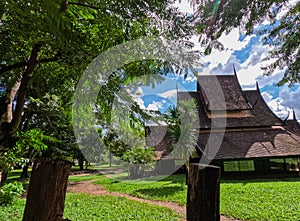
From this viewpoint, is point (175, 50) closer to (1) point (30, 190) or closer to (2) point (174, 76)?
(2) point (174, 76)

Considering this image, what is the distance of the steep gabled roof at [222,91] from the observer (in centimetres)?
1616

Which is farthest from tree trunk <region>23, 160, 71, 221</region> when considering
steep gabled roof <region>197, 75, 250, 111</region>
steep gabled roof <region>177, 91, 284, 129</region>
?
steep gabled roof <region>197, 75, 250, 111</region>

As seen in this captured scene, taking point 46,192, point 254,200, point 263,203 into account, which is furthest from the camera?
point 254,200

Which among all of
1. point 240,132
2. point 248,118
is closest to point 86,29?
point 240,132

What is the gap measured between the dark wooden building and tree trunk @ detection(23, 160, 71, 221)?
10.7 meters

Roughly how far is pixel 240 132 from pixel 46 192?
15.8 metres

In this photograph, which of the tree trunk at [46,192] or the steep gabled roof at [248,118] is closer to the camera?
the tree trunk at [46,192]

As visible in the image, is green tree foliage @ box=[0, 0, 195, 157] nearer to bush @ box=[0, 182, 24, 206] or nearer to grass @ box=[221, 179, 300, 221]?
bush @ box=[0, 182, 24, 206]

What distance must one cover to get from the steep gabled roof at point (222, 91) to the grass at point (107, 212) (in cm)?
1010

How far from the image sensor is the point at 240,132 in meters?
15.4

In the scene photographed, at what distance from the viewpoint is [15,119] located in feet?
8.08

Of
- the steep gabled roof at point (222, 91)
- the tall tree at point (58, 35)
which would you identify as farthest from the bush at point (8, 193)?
the steep gabled roof at point (222, 91)

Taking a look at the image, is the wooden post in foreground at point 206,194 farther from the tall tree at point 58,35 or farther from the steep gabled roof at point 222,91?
the steep gabled roof at point 222,91

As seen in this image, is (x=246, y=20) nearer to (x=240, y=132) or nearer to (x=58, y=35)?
(x=58, y=35)
